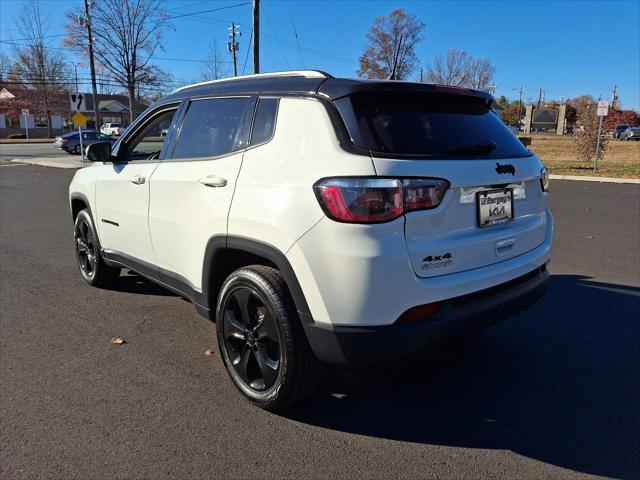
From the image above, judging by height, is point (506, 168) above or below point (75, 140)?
below

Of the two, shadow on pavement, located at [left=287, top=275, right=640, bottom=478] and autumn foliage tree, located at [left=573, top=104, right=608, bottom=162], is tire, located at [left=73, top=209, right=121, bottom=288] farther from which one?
autumn foliage tree, located at [left=573, top=104, right=608, bottom=162]

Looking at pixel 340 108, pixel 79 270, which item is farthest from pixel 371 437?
pixel 79 270

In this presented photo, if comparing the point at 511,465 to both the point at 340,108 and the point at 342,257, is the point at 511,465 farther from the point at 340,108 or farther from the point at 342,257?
the point at 340,108

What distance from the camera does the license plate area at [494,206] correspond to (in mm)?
2698

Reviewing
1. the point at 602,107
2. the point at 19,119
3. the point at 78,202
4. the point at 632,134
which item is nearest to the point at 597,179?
the point at 602,107

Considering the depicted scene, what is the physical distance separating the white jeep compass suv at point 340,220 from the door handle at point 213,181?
0.04 ft

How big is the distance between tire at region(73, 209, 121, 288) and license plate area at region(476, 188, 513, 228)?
3666mm

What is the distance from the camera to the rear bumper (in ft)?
7.90

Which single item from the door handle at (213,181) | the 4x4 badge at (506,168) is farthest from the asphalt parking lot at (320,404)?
the door handle at (213,181)

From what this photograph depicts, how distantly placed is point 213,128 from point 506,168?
1.86 meters

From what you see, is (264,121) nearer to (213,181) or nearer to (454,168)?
(213,181)

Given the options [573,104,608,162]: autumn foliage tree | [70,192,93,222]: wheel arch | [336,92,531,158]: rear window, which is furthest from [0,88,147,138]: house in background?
[336,92,531,158]: rear window

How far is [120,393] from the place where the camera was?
3.18 m

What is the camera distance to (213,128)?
3.40 metres
